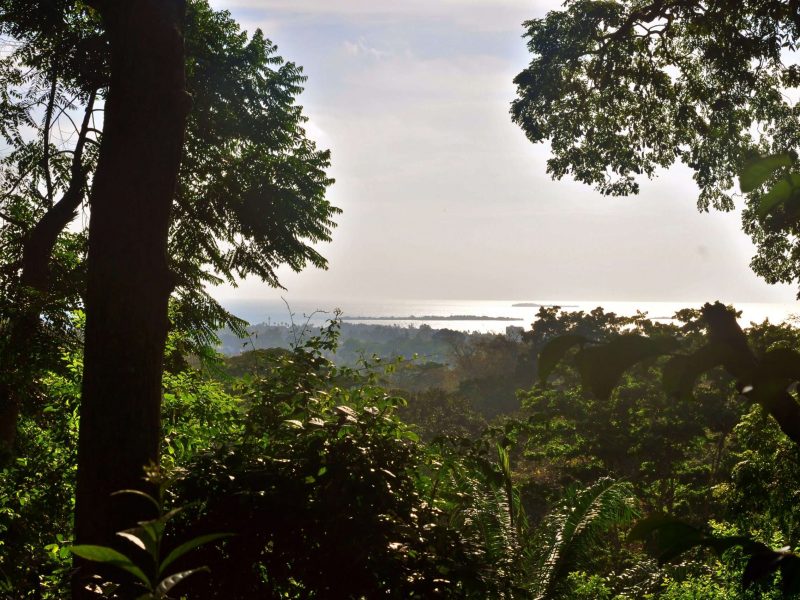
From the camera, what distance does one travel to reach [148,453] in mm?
3020

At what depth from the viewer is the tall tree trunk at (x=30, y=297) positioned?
7.75 metres

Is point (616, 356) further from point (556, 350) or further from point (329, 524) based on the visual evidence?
point (329, 524)

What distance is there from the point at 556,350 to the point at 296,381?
3643 mm

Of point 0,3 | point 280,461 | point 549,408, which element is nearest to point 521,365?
point 549,408

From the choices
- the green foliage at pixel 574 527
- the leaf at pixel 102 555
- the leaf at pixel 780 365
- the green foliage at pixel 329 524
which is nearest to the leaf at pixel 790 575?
the leaf at pixel 780 365

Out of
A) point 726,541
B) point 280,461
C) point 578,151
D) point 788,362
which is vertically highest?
point 578,151

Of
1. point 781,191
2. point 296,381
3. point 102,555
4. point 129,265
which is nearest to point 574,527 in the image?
point 296,381

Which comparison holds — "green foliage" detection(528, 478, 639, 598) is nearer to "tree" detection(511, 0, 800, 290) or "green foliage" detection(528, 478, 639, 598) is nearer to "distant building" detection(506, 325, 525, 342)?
Answer: "tree" detection(511, 0, 800, 290)

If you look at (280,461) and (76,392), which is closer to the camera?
(280,461)

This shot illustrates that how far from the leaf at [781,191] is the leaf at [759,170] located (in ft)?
0.22

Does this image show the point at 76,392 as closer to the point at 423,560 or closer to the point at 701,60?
the point at 423,560

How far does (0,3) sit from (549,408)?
16689mm

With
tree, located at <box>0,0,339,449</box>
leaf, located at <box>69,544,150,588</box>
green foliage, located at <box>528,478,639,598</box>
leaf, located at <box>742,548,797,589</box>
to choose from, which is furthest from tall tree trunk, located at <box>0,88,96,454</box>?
leaf, located at <box>742,548,797,589</box>

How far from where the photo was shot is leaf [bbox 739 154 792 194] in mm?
589
